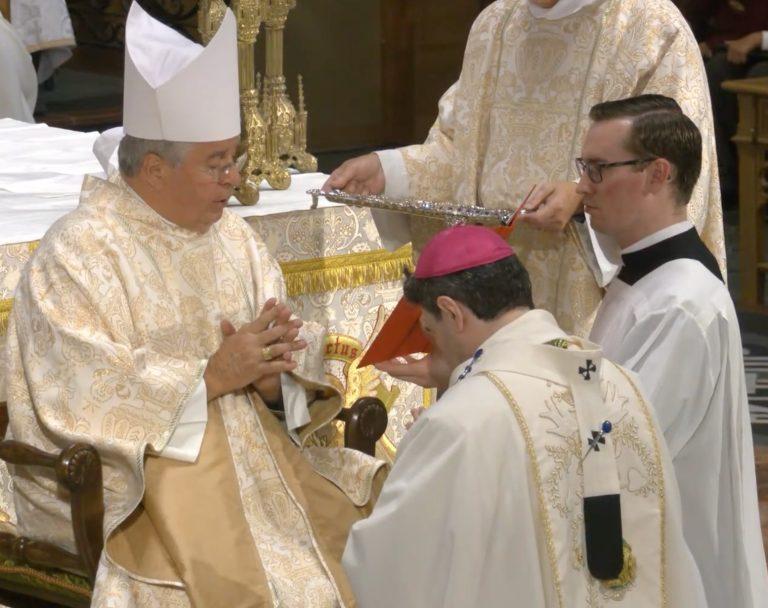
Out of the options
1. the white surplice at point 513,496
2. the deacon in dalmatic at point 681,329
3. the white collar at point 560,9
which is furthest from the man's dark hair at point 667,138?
the white collar at point 560,9

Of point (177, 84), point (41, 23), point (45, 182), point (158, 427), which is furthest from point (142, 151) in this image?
point (41, 23)

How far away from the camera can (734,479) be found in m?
3.36

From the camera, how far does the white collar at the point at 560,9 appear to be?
13.5 feet

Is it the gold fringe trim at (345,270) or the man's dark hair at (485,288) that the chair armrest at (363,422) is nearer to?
the gold fringe trim at (345,270)

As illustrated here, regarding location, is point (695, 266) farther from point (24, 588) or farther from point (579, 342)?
point (24, 588)

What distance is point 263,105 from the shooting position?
5.05m

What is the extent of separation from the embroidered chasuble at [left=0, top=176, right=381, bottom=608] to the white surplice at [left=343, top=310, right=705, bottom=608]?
794mm

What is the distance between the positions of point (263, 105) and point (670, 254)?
2.05m

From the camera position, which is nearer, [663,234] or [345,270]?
[663,234]

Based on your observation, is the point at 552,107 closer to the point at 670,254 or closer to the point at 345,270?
the point at 345,270

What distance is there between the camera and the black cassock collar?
3322 mm

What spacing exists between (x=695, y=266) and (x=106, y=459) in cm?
138

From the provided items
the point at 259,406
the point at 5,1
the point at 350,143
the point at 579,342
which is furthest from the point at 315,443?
the point at 350,143

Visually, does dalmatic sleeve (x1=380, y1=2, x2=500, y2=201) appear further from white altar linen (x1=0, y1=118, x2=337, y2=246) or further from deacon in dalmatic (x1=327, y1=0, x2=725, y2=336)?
white altar linen (x1=0, y1=118, x2=337, y2=246)
